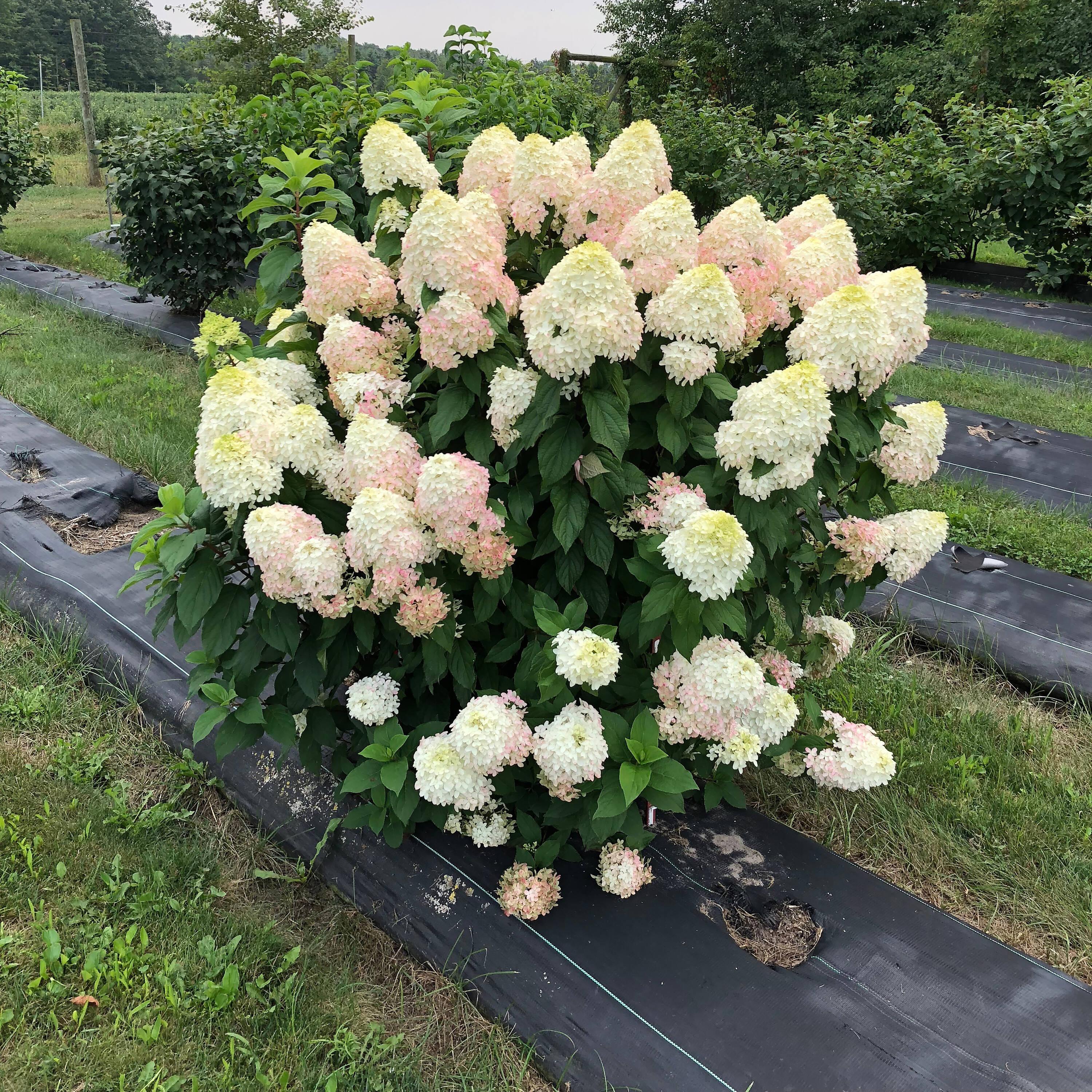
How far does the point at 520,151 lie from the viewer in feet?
5.64

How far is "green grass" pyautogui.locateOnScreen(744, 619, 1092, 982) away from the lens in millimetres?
2033

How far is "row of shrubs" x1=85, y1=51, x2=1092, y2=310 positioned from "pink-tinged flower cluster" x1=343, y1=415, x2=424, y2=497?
1209 mm

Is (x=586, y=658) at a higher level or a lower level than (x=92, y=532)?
higher

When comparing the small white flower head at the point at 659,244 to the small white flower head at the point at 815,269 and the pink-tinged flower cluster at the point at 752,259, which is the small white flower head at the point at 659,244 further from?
the small white flower head at the point at 815,269

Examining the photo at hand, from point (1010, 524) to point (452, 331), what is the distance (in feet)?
10.5

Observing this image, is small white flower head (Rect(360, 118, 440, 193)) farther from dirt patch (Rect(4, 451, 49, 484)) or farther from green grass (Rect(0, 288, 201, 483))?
dirt patch (Rect(4, 451, 49, 484))

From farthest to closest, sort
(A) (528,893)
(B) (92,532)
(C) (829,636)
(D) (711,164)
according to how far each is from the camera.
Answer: (D) (711,164) → (B) (92,532) → (C) (829,636) → (A) (528,893)

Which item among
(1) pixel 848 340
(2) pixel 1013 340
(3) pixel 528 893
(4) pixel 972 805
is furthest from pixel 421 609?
(2) pixel 1013 340

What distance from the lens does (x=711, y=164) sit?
10742 mm

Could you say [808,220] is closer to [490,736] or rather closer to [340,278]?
[340,278]

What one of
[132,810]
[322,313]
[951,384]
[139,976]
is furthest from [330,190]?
[951,384]

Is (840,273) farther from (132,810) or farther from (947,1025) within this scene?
(132,810)

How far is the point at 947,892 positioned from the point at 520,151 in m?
2.02

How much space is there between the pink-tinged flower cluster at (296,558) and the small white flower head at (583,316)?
54 centimetres
